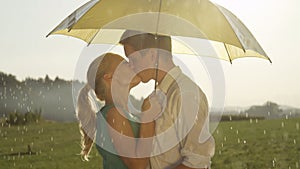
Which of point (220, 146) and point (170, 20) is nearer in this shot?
point (170, 20)

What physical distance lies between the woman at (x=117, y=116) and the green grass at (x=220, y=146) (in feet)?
22.5

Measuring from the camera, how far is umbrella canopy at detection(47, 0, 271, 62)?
10.6ft

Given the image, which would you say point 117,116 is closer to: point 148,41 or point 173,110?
point 173,110

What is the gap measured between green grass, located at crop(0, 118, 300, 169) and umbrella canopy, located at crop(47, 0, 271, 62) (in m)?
6.99

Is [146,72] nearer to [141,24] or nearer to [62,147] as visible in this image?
[141,24]

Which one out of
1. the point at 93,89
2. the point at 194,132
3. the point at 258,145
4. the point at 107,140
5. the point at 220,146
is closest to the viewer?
the point at 194,132

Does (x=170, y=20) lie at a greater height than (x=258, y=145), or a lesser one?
greater

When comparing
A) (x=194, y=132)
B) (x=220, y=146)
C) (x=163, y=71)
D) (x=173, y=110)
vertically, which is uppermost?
(x=163, y=71)

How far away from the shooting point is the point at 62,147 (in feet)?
36.8

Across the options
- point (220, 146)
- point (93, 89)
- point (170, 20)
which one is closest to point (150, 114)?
point (93, 89)

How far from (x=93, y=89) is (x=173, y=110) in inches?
23.4

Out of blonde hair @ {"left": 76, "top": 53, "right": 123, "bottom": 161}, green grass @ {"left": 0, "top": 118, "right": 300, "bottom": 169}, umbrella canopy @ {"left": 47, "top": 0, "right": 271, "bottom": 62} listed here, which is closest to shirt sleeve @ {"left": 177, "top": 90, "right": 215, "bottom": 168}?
umbrella canopy @ {"left": 47, "top": 0, "right": 271, "bottom": 62}

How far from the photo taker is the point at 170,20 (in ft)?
10.8

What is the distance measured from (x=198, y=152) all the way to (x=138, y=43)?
84 cm
